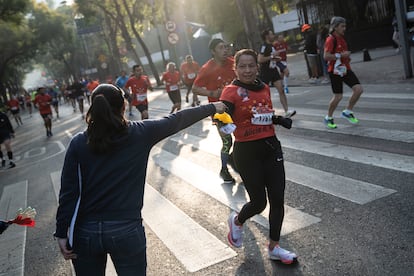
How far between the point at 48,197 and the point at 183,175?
2.38 metres

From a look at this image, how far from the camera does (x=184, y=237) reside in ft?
15.9

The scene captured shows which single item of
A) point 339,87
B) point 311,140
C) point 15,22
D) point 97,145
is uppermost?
point 15,22

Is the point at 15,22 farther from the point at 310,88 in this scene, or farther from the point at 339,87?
the point at 339,87

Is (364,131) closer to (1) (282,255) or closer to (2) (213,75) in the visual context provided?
(2) (213,75)

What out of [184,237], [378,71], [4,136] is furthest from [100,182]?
[378,71]

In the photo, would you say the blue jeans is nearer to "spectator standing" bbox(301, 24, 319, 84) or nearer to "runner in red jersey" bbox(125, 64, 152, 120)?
"runner in red jersey" bbox(125, 64, 152, 120)

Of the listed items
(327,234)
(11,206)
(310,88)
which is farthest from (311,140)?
(310,88)

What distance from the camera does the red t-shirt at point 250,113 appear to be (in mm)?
3850

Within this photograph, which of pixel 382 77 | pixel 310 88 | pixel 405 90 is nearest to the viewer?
pixel 405 90

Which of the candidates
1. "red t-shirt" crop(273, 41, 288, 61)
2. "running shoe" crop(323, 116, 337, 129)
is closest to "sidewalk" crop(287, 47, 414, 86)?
"red t-shirt" crop(273, 41, 288, 61)

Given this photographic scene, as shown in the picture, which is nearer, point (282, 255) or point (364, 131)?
point (282, 255)

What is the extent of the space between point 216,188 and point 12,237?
2.83 meters

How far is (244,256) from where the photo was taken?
4156 millimetres

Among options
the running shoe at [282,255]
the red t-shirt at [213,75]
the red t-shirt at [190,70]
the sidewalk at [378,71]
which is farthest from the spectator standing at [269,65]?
the red t-shirt at [190,70]
